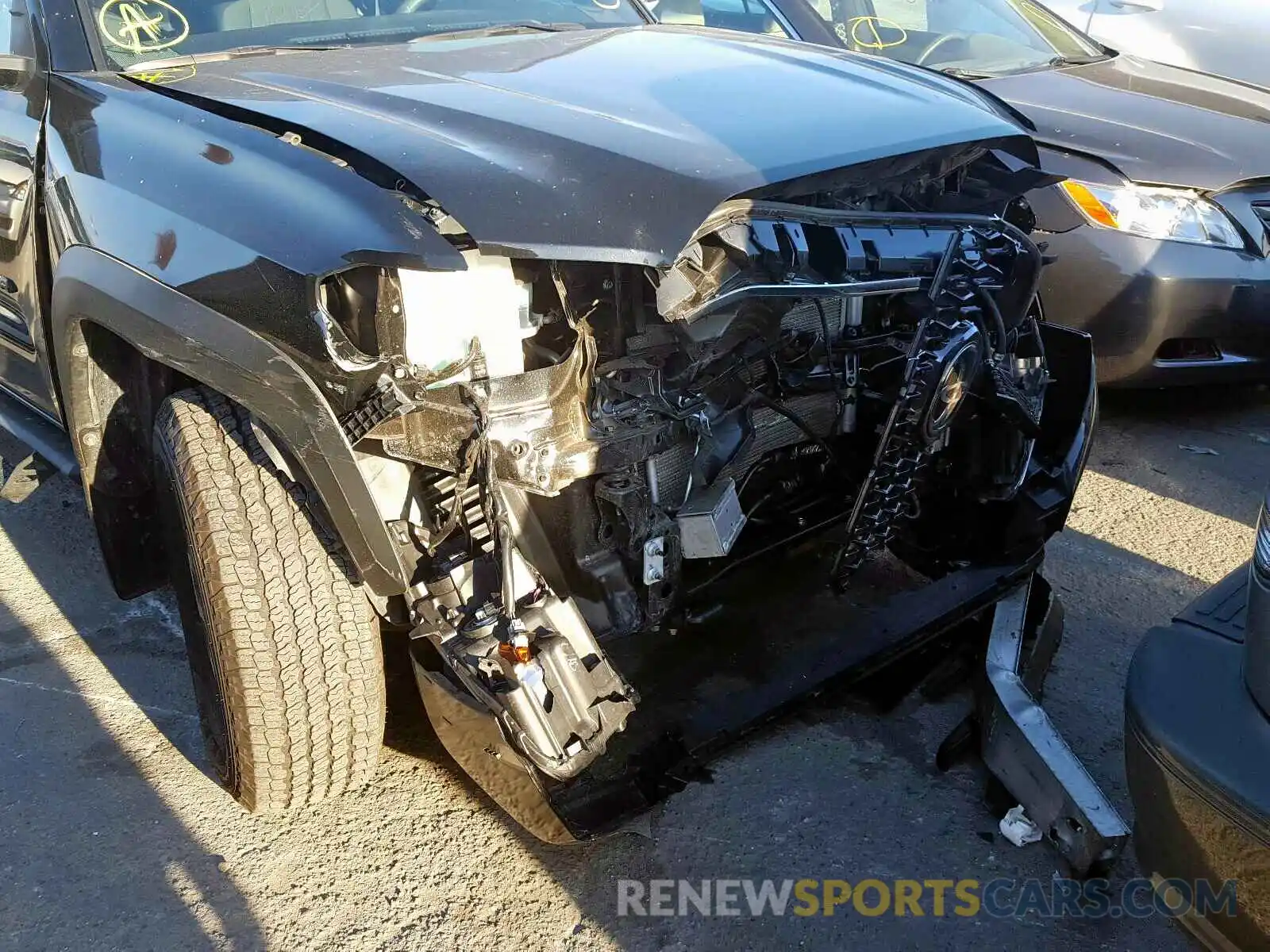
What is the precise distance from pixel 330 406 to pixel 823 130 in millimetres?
1054

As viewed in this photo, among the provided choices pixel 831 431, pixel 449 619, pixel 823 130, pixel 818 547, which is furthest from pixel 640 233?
pixel 818 547

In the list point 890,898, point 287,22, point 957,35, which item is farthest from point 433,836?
point 957,35

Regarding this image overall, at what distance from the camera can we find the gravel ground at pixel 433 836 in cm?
198

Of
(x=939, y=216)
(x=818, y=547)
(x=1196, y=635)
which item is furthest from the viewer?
(x=818, y=547)

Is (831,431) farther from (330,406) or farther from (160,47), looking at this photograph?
(160,47)

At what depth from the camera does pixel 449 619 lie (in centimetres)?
185

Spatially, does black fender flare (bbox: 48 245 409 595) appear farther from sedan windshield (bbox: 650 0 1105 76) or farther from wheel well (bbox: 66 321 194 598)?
sedan windshield (bbox: 650 0 1105 76)

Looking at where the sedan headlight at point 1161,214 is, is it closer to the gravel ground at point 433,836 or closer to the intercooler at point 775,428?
the gravel ground at point 433,836

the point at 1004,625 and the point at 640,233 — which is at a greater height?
the point at 640,233

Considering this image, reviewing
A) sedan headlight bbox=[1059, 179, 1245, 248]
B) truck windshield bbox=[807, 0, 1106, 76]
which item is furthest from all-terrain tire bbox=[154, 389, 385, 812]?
truck windshield bbox=[807, 0, 1106, 76]

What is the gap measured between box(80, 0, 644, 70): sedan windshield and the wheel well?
0.69 m

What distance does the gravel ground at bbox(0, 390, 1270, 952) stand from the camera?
198 centimetres

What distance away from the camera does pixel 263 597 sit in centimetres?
193

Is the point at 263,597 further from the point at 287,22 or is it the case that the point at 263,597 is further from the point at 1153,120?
the point at 1153,120
